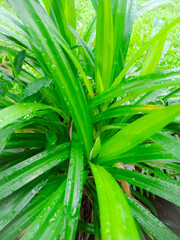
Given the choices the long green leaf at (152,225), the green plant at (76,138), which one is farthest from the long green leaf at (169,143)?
the long green leaf at (152,225)

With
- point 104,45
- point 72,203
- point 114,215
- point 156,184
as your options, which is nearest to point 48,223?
point 72,203

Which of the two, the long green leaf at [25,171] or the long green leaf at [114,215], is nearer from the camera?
the long green leaf at [114,215]

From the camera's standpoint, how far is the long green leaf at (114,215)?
235mm

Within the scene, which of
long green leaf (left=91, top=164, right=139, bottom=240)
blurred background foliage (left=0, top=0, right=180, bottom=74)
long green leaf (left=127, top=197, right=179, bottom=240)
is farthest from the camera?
blurred background foliage (left=0, top=0, right=180, bottom=74)

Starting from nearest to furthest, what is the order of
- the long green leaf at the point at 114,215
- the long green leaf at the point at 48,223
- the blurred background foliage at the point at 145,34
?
the long green leaf at the point at 114,215, the long green leaf at the point at 48,223, the blurred background foliage at the point at 145,34

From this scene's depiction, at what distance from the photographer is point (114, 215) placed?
260 mm

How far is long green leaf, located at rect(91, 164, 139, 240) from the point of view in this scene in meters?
0.23

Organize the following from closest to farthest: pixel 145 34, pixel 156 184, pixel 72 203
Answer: pixel 72 203 → pixel 156 184 → pixel 145 34

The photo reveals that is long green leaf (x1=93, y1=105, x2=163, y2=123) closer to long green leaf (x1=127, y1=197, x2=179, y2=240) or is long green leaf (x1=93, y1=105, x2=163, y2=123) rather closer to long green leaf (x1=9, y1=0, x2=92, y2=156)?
long green leaf (x1=9, y1=0, x2=92, y2=156)

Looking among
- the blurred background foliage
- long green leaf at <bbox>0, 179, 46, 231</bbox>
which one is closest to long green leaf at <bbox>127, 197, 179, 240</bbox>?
long green leaf at <bbox>0, 179, 46, 231</bbox>

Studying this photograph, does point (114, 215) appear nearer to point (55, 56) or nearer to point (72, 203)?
point (72, 203)

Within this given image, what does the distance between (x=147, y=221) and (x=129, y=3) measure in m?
0.71

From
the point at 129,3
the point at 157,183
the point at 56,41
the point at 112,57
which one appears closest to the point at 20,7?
the point at 56,41

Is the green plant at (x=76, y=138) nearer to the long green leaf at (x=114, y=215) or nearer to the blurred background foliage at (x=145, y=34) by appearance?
the long green leaf at (x=114, y=215)
